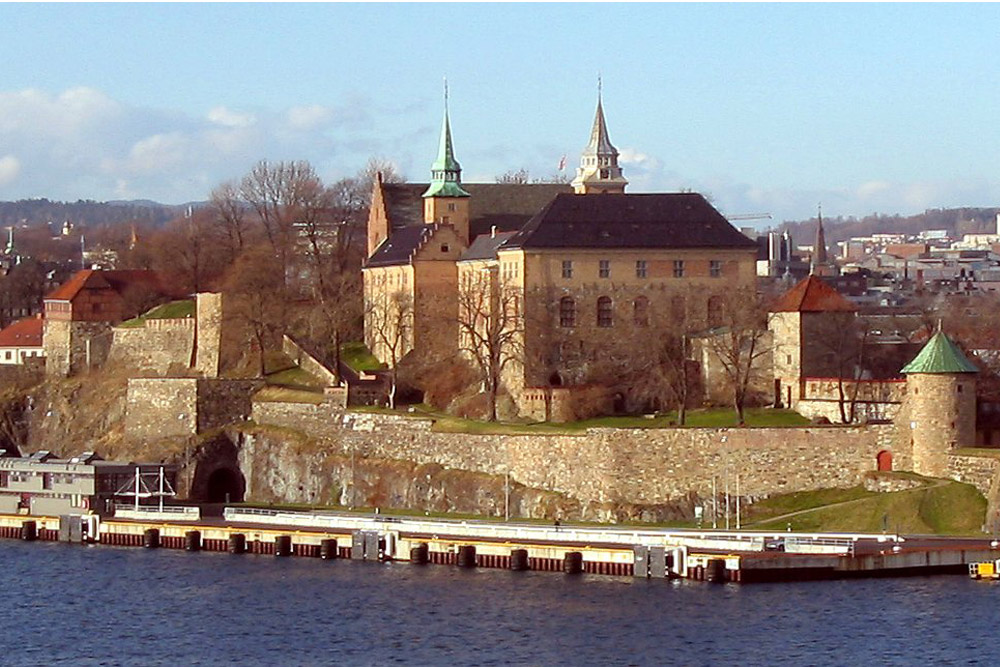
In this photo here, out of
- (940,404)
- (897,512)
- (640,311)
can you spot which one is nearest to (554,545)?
(897,512)

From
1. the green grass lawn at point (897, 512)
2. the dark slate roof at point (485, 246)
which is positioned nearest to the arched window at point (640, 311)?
the dark slate roof at point (485, 246)

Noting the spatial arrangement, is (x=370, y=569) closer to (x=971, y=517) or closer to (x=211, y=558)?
(x=211, y=558)

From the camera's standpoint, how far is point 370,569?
91.5 metres

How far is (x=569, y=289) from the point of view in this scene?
4412 inches

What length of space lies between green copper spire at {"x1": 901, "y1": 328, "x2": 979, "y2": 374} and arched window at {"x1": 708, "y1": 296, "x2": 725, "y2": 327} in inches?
771

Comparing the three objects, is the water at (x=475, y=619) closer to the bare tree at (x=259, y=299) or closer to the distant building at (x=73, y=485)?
the distant building at (x=73, y=485)

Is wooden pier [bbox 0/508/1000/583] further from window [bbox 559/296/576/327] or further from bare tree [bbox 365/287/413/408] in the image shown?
bare tree [bbox 365/287/413/408]

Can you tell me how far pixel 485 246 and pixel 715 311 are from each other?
490 inches

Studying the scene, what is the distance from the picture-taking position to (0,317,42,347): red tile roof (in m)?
143

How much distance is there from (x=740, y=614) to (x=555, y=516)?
868 inches

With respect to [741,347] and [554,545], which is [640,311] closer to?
[741,347]

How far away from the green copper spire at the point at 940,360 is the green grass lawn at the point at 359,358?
3480 centimetres

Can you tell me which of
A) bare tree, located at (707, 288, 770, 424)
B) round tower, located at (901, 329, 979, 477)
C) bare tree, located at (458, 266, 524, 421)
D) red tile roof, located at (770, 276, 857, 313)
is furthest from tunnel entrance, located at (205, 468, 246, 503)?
round tower, located at (901, 329, 979, 477)

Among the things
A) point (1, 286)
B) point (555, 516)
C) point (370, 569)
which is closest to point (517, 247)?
point (555, 516)
